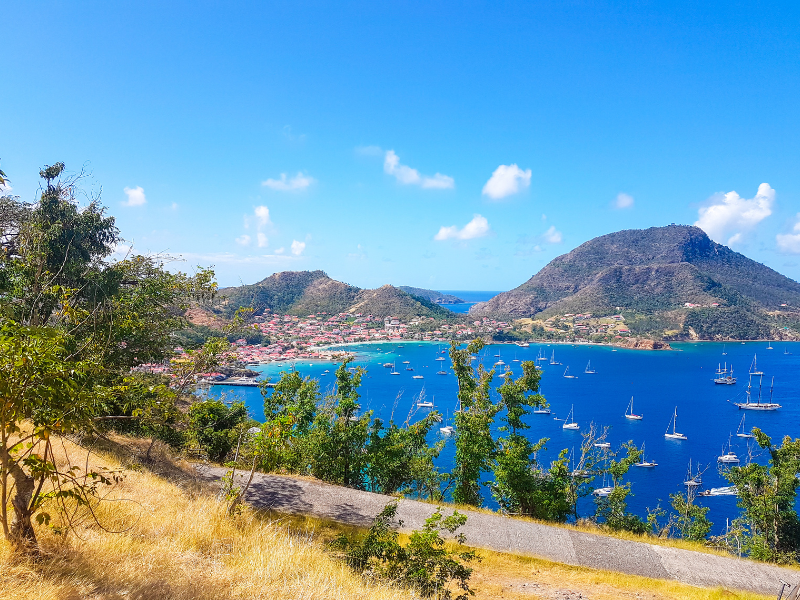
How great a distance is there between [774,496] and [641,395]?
4257 cm

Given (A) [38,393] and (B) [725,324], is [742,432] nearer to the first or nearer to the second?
(A) [38,393]

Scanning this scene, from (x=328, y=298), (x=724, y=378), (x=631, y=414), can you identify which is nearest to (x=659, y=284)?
(x=724, y=378)

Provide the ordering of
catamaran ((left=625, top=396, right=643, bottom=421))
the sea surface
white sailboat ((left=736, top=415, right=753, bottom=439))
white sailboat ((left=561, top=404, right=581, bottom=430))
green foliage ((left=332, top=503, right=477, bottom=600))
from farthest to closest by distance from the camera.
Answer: catamaran ((left=625, top=396, right=643, bottom=421)) < white sailboat ((left=561, top=404, right=581, bottom=430)) < white sailboat ((left=736, top=415, right=753, bottom=439)) < the sea surface < green foliage ((left=332, top=503, right=477, bottom=600))

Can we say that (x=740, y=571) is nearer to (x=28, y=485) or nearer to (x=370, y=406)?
(x=28, y=485)

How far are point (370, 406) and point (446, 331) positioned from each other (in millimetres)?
56213

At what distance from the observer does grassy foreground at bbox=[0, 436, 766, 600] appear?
2797 millimetres

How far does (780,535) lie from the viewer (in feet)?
46.7

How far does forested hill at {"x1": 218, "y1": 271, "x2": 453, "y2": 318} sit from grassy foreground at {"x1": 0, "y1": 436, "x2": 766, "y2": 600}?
3763 inches

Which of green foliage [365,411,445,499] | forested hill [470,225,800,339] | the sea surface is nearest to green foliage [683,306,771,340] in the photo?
forested hill [470,225,800,339]

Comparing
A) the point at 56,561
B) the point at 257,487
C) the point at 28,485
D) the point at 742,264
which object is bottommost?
the point at 257,487

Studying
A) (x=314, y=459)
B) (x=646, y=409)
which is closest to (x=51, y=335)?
(x=314, y=459)

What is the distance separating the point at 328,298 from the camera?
366 ft

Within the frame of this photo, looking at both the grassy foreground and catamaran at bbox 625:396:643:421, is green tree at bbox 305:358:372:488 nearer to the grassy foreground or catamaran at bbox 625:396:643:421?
the grassy foreground

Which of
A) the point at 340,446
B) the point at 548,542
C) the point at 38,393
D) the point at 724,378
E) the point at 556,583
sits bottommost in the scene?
the point at 724,378
